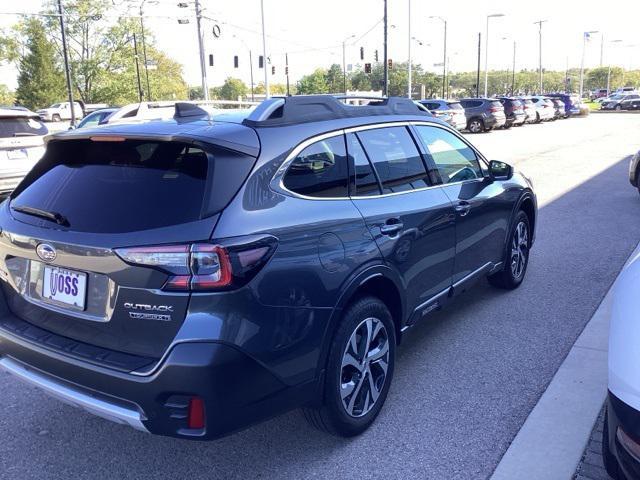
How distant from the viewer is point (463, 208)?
164 inches

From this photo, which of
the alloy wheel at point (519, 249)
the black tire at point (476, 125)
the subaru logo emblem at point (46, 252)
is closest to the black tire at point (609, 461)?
the subaru logo emblem at point (46, 252)

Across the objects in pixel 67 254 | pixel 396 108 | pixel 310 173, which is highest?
pixel 396 108

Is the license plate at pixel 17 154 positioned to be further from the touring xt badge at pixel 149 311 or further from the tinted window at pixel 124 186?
the touring xt badge at pixel 149 311

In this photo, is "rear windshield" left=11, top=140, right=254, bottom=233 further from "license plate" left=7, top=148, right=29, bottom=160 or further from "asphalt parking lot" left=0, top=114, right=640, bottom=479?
"license plate" left=7, top=148, right=29, bottom=160

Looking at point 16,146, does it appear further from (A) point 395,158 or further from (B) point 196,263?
(B) point 196,263

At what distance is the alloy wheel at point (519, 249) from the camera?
5355mm

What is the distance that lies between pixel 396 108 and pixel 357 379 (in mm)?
1886

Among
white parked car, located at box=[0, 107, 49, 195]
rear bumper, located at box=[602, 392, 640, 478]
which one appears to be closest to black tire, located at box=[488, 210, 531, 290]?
rear bumper, located at box=[602, 392, 640, 478]

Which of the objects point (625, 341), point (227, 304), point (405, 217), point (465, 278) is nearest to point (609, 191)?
point (465, 278)

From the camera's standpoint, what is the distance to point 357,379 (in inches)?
124

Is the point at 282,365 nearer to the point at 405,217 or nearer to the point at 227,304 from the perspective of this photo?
the point at 227,304

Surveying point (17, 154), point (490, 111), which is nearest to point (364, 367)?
point (17, 154)

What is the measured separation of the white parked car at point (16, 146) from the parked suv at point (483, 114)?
22956mm

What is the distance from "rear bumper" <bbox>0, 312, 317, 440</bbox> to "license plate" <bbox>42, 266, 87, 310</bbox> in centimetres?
25
